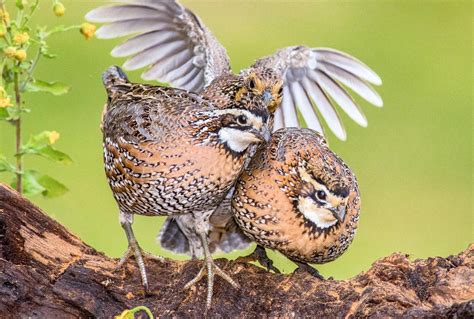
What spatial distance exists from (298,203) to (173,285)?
2.30 feet

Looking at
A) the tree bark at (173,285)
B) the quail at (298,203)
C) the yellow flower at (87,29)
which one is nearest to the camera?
the tree bark at (173,285)

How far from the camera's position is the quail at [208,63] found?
7.11 metres

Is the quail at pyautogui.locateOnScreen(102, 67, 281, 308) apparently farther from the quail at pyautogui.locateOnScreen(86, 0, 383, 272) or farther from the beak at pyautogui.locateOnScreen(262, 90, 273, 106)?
the quail at pyautogui.locateOnScreen(86, 0, 383, 272)

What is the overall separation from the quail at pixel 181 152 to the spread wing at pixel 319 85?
1.62 m

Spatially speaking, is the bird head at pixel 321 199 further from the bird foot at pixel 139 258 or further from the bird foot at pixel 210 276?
the bird foot at pixel 139 258

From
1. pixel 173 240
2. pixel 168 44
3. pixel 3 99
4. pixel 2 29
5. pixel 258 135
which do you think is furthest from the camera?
pixel 168 44

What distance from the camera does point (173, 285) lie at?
17.7 feet

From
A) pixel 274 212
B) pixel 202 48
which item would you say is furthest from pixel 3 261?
pixel 202 48

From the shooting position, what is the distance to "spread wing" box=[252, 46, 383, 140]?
7.21 metres

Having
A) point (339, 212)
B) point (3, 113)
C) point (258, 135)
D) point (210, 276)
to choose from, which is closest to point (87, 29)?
point (3, 113)

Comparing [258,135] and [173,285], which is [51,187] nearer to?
[173,285]

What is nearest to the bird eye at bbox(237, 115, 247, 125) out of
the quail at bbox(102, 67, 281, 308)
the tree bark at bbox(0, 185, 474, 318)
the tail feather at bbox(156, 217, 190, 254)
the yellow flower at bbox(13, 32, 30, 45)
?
the quail at bbox(102, 67, 281, 308)

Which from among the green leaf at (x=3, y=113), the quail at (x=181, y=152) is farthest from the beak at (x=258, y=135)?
the green leaf at (x=3, y=113)

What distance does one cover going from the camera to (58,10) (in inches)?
237
